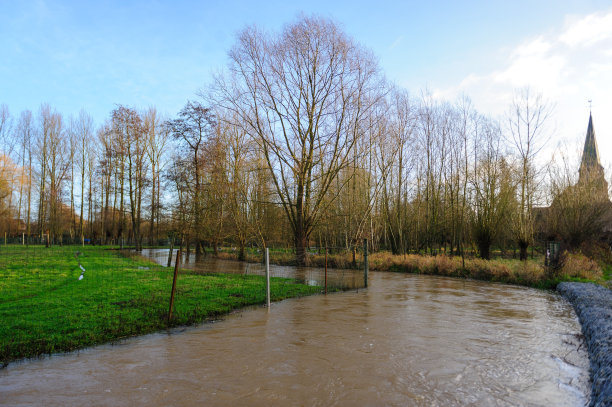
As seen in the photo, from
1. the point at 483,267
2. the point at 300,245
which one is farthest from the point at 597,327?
the point at 300,245

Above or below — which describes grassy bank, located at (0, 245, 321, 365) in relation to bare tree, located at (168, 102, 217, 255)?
below

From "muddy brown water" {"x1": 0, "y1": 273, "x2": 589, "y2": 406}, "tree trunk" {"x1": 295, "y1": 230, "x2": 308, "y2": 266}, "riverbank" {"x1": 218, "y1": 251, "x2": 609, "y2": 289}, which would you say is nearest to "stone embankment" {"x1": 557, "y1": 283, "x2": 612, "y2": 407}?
"muddy brown water" {"x1": 0, "y1": 273, "x2": 589, "y2": 406}

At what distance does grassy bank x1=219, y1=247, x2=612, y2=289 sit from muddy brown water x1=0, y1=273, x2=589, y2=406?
25.4 ft

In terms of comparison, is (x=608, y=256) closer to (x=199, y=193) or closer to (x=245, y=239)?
(x=245, y=239)

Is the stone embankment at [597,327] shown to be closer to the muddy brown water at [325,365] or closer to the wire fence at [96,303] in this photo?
the muddy brown water at [325,365]

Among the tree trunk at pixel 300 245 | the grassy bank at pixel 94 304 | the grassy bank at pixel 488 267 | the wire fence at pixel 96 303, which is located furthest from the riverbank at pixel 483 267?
the grassy bank at pixel 94 304

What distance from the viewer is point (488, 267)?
60.5 ft

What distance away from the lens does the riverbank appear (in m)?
16.1

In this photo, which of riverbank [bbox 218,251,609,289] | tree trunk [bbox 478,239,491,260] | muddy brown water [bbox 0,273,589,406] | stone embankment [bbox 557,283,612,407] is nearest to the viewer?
stone embankment [bbox 557,283,612,407]

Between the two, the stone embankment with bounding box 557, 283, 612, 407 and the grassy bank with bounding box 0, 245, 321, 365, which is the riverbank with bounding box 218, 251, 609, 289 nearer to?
the stone embankment with bounding box 557, 283, 612, 407

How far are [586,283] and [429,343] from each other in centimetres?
1130

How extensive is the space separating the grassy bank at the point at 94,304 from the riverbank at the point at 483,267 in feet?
24.7

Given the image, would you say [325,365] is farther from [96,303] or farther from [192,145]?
[192,145]

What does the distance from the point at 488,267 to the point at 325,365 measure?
15.5 m
